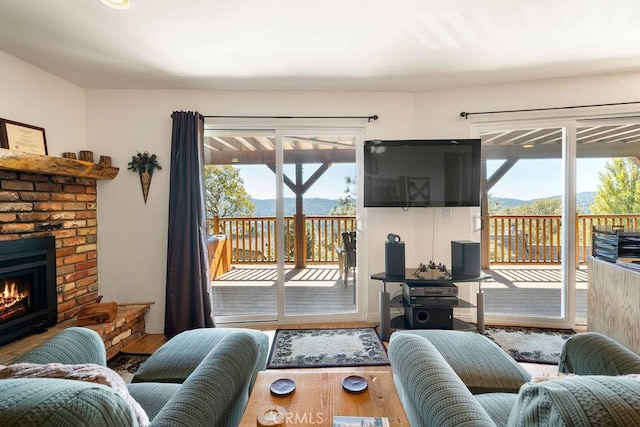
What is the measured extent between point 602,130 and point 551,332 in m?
1.97

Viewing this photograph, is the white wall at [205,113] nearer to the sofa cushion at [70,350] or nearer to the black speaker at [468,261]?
the black speaker at [468,261]

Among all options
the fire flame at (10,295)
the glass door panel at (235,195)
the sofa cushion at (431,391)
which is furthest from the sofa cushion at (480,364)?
the fire flame at (10,295)

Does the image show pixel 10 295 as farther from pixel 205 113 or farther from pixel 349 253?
pixel 349 253

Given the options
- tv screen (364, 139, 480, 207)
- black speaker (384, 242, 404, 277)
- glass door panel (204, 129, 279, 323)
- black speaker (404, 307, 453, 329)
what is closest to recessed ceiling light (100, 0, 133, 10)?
glass door panel (204, 129, 279, 323)

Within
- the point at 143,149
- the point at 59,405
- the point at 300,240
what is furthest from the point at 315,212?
the point at 59,405

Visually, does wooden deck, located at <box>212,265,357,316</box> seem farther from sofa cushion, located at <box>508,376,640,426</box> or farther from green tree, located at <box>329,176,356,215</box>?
sofa cushion, located at <box>508,376,640,426</box>

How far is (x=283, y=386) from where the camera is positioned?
1.22 meters

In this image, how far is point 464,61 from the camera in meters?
2.42

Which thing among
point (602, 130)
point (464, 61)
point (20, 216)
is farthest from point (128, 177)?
point (602, 130)

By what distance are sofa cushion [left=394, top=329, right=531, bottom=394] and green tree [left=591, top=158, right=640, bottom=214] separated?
2.33 meters

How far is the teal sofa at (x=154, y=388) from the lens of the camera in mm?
592

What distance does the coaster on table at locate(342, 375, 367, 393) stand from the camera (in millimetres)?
1190

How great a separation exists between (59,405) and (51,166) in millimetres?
2351

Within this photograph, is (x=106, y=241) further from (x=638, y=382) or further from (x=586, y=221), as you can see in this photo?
(x=586, y=221)
